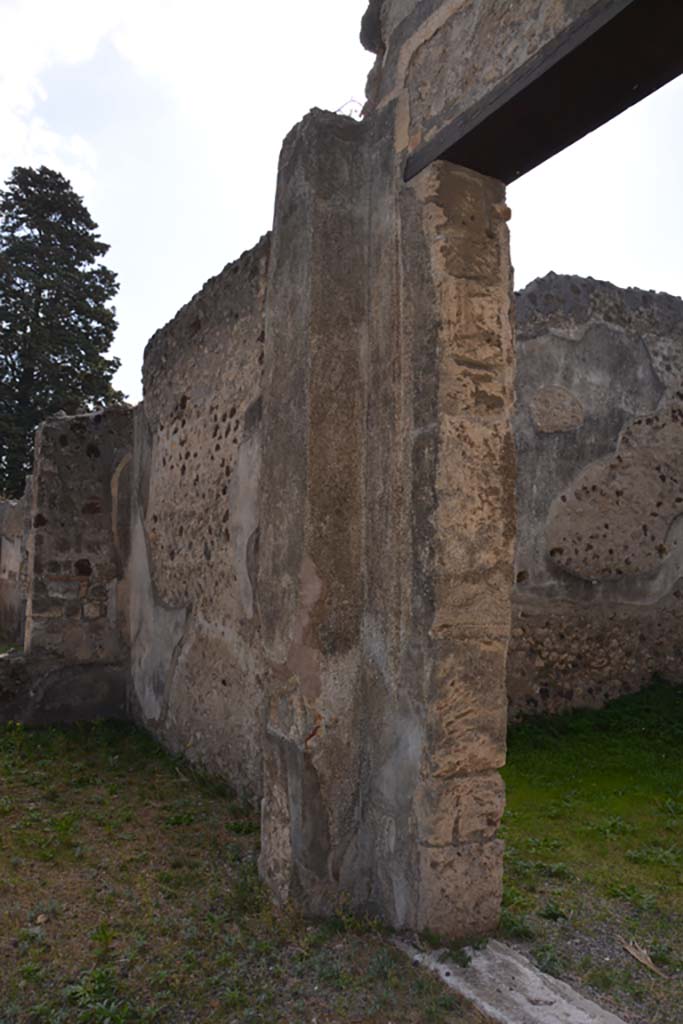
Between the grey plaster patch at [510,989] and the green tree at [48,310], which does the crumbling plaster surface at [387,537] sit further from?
the green tree at [48,310]

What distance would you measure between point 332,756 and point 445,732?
43 centimetres

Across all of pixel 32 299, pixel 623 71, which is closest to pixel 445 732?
pixel 623 71

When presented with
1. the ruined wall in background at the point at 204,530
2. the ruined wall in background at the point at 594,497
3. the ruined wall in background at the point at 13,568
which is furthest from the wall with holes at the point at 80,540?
the ruined wall in background at the point at 13,568

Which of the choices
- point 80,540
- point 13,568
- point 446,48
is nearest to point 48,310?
point 13,568

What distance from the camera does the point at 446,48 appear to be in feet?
8.16

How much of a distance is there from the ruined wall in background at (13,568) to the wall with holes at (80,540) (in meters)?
3.27

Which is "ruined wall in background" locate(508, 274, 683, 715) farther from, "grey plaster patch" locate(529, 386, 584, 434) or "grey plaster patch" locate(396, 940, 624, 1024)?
"grey plaster patch" locate(396, 940, 624, 1024)

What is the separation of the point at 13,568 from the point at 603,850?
8.54m

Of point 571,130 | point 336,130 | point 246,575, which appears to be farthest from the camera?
point 246,575

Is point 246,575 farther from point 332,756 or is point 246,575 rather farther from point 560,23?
point 560,23

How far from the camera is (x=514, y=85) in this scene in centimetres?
214

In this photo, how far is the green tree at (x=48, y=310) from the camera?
16.2 m

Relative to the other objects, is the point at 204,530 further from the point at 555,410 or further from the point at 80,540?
the point at 555,410

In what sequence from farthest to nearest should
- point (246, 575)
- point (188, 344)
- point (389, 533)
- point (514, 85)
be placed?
point (188, 344) → point (246, 575) → point (389, 533) → point (514, 85)
